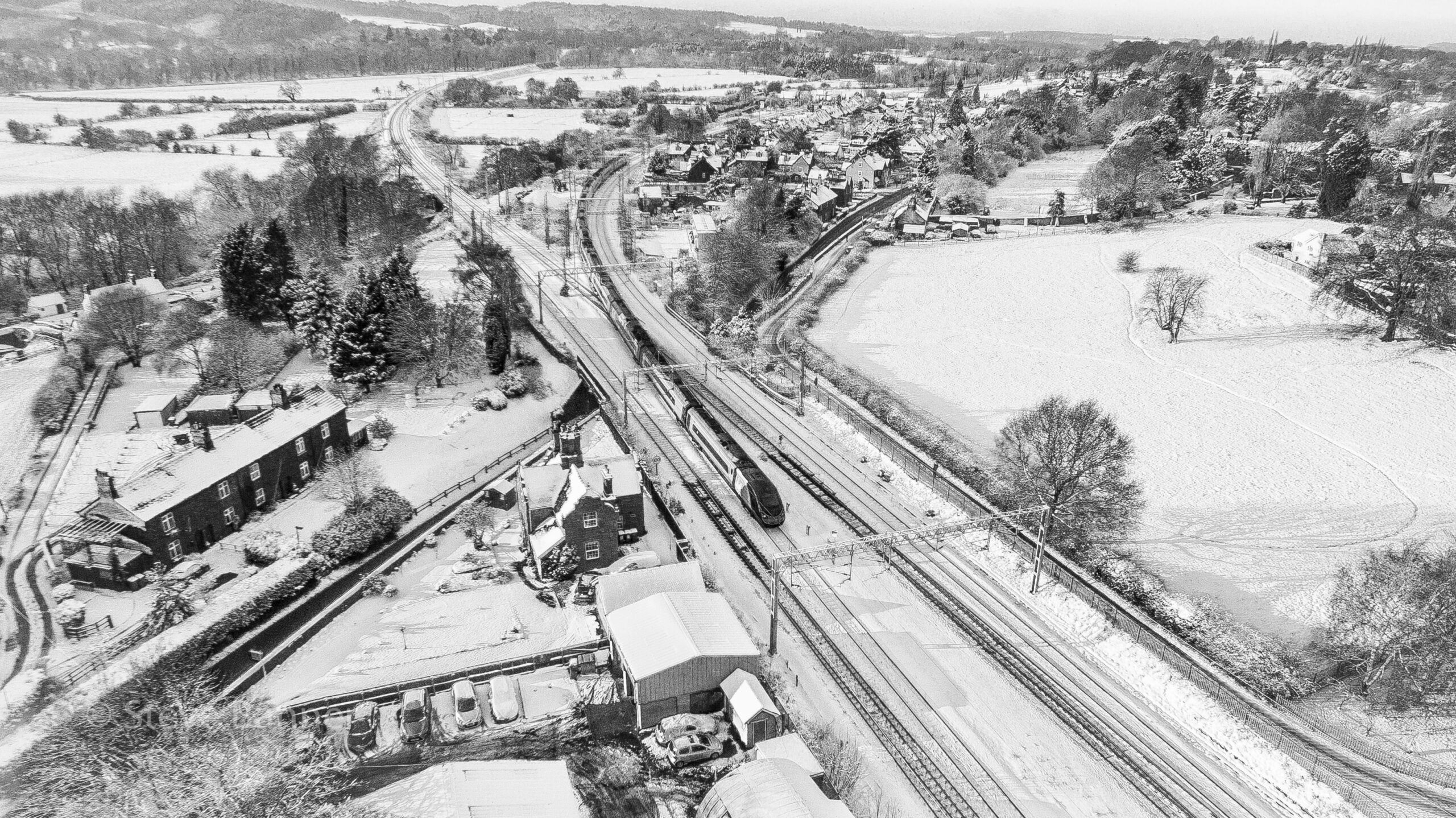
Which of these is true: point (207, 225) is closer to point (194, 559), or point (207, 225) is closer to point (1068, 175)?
point (194, 559)

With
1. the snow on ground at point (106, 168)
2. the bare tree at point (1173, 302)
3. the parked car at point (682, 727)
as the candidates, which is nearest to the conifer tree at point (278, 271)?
the snow on ground at point (106, 168)

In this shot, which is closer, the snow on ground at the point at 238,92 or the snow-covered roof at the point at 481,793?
the snow-covered roof at the point at 481,793

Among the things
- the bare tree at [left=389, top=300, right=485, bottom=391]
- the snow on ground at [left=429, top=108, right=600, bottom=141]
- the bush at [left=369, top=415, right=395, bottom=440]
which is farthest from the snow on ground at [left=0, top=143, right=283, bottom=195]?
the bush at [left=369, top=415, right=395, bottom=440]

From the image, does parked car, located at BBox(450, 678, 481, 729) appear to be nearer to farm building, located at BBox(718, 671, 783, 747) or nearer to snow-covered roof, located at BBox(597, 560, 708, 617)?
snow-covered roof, located at BBox(597, 560, 708, 617)

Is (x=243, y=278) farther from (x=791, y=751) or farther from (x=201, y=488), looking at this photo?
(x=791, y=751)

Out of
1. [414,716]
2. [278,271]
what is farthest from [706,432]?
[278,271]

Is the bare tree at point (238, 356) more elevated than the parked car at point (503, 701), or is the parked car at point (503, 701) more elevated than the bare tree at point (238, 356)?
the bare tree at point (238, 356)

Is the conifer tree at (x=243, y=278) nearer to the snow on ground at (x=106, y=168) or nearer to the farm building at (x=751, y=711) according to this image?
the snow on ground at (x=106, y=168)
